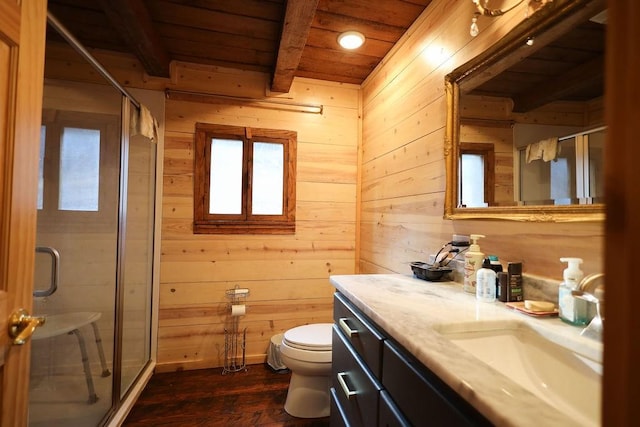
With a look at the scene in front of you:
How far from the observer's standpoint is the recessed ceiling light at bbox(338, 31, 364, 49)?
6.34 ft

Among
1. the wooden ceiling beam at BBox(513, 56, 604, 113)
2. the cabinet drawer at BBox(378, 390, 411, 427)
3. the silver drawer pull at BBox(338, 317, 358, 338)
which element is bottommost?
the cabinet drawer at BBox(378, 390, 411, 427)

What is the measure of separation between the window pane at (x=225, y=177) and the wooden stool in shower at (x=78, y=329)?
1003 mm

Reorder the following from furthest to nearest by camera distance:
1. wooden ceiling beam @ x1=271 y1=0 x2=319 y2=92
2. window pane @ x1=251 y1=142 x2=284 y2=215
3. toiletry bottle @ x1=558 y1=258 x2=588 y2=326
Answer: window pane @ x1=251 y1=142 x2=284 y2=215, wooden ceiling beam @ x1=271 y1=0 x2=319 y2=92, toiletry bottle @ x1=558 y1=258 x2=588 y2=326

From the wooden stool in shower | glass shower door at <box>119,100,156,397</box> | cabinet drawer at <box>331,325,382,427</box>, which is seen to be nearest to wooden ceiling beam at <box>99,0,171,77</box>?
glass shower door at <box>119,100,156,397</box>

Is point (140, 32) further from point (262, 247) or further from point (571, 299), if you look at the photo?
point (571, 299)

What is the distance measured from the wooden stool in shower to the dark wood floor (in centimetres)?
31

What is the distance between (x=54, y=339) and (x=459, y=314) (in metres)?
2.02

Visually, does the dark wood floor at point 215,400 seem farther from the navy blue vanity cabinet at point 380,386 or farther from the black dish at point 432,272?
the black dish at point 432,272

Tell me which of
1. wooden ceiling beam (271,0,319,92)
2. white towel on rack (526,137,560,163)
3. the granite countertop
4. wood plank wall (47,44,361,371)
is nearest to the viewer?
the granite countertop

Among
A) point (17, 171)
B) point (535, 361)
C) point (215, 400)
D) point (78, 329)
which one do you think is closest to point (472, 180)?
point (535, 361)

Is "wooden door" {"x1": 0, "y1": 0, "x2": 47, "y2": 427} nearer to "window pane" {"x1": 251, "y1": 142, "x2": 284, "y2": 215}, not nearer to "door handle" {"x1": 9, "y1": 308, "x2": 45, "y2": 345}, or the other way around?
"door handle" {"x1": 9, "y1": 308, "x2": 45, "y2": 345}

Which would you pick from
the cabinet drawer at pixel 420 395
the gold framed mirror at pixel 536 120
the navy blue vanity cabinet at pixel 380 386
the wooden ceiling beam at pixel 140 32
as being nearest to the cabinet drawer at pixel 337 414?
the navy blue vanity cabinet at pixel 380 386

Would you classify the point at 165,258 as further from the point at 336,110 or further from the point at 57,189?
the point at 336,110

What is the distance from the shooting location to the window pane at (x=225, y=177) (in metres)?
2.38
